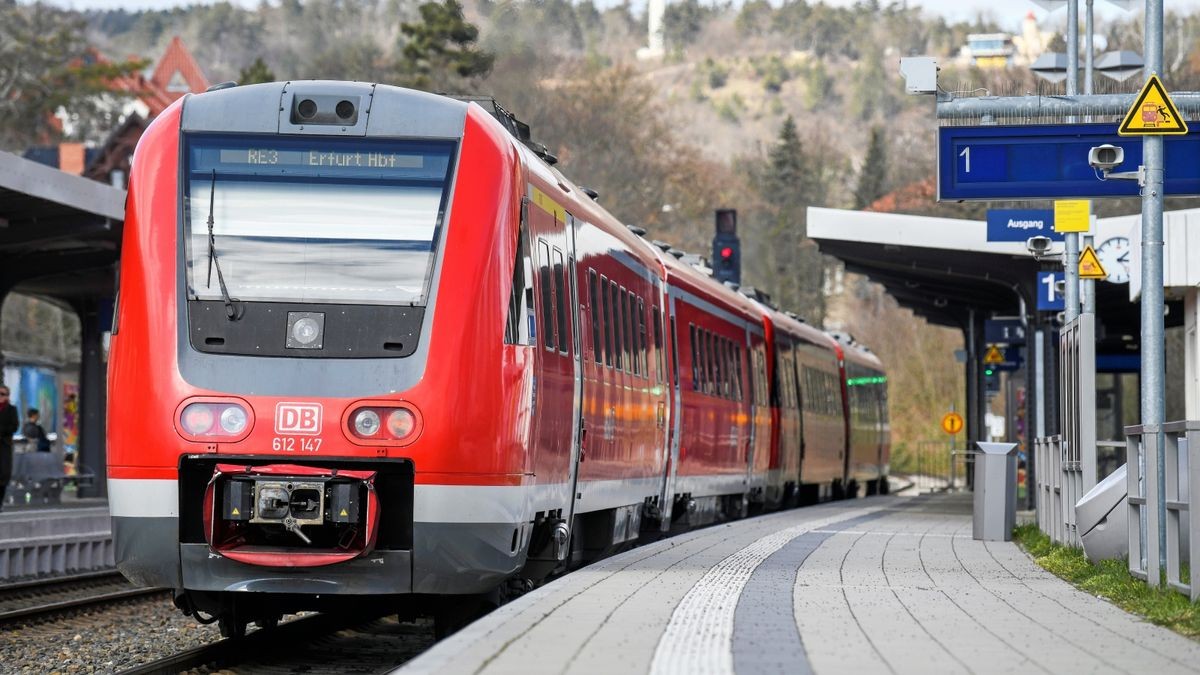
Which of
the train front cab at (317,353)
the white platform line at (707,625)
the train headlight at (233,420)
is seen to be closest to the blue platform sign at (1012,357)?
the white platform line at (707,625)

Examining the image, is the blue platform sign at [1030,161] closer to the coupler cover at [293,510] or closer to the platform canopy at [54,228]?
the coupler cover at [293,510]

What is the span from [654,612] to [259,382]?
8.24 ft

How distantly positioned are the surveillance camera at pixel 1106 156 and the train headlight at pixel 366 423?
8.23m

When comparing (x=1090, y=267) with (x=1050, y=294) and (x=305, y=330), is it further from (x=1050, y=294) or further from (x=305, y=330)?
(x=305, y=330)

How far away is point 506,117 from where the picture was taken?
1360 centimetres

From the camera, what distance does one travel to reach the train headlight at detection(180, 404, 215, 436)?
10.9 meters

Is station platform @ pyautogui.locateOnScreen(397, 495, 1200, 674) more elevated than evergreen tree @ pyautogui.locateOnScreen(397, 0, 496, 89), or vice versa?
evergreen tree @ pyautogui.locateOnScreen(397, 0, 496, 89)

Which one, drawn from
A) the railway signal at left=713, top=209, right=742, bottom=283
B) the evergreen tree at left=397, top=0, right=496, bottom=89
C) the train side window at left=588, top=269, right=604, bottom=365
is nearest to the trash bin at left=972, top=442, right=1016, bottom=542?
the train side window at left=588, top=269, right=604, bottom=365

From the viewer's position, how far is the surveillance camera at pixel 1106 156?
55.2 ft

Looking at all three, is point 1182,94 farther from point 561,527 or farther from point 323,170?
point 323,170

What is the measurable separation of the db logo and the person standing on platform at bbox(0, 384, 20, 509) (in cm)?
1360

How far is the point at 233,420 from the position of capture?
1091 centimetres

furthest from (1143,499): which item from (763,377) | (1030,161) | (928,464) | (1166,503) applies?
(928,464)

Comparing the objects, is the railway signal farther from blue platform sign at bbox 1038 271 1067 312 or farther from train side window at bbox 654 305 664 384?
train side window at bbox 654 305 664 384
